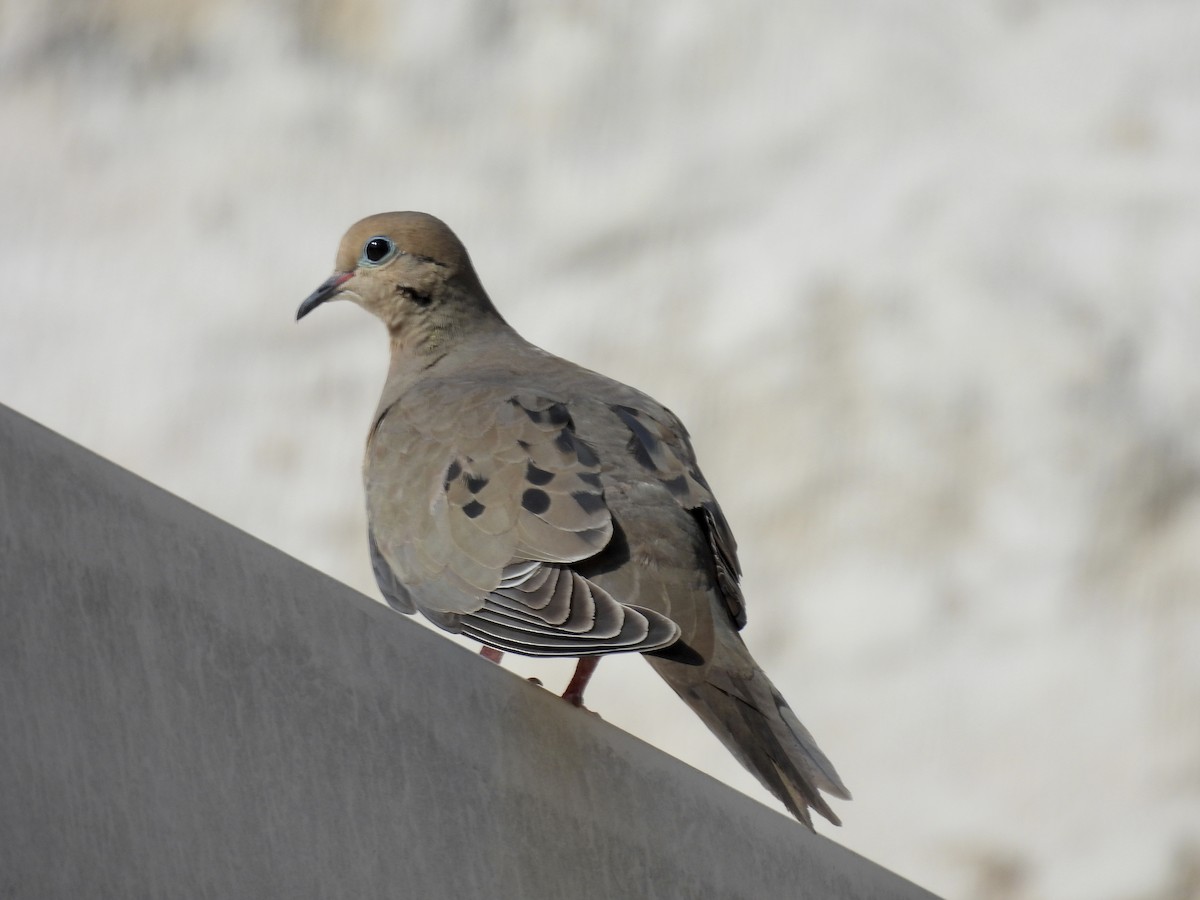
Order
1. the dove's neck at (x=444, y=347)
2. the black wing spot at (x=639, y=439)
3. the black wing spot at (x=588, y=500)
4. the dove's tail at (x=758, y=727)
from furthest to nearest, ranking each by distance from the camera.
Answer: the dove's neck at (x=444, y=347)
the black wing spot at (x=639, y=439)
the black wing spot at (x=588, y=500)
the dove's tail at (x=758, y=727)

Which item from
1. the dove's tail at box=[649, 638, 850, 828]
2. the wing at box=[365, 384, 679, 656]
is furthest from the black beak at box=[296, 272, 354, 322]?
the dove's tail at box=[649, 638, 850, 828]

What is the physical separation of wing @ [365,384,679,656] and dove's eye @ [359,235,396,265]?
432mm

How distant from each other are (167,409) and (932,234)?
2808 mm

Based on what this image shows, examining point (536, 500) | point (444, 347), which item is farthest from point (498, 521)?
point (444, 347)

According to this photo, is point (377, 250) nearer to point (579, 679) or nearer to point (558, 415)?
point (558, 415)

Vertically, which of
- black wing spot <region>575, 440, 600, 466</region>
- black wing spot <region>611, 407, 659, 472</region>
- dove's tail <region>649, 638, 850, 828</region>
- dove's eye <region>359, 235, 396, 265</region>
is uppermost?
dove's eye <region>359, 235, 396, 265</region>

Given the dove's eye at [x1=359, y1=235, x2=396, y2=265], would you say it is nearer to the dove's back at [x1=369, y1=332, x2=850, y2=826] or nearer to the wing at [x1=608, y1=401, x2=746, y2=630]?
the dove's back at [x1=369, y1=332, x2=850, y2=826]

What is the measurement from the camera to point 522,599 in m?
1.98

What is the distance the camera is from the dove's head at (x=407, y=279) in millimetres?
2791

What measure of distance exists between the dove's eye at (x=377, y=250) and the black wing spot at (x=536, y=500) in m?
0.85

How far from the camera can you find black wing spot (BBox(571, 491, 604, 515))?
79.7 inches

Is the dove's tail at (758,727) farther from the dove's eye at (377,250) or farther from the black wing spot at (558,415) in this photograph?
the dove's eye at (377,250)

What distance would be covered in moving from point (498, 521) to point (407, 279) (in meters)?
0.80

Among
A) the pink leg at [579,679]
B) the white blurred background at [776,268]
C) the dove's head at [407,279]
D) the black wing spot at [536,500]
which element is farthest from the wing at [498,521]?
the white blurred background at [776,268]
